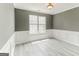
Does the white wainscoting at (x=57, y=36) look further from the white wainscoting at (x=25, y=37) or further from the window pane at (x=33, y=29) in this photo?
the window pane at (x=33, y=29)

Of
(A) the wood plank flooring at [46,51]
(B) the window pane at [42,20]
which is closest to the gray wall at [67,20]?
(B) the window pane at [42,20]

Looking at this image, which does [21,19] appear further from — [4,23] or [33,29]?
[4,23]

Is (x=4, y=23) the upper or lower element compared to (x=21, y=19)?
lower

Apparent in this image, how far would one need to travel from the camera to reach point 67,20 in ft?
19.5

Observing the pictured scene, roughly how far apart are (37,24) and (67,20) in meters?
2.20

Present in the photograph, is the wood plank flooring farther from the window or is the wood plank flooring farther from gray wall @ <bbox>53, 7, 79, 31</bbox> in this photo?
the window

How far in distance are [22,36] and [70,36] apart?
9.74 feet

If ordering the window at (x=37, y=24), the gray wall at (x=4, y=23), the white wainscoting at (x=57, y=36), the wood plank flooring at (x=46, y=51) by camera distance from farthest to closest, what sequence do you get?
the window at (x=37, y=24)
the white wainscoting at (x=57, y=36)
the wood plank flooring at (x=46, y=51)
the gray wall at (x=4, y=23)

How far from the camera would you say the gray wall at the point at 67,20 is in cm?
511

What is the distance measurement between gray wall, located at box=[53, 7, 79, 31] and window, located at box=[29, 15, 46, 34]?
1078 mm

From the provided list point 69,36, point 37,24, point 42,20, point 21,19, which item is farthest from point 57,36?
point 21,19

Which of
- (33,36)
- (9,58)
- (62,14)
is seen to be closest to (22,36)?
(33,36)

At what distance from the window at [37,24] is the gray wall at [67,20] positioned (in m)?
1.08

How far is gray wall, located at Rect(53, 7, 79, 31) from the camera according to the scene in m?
5.11
